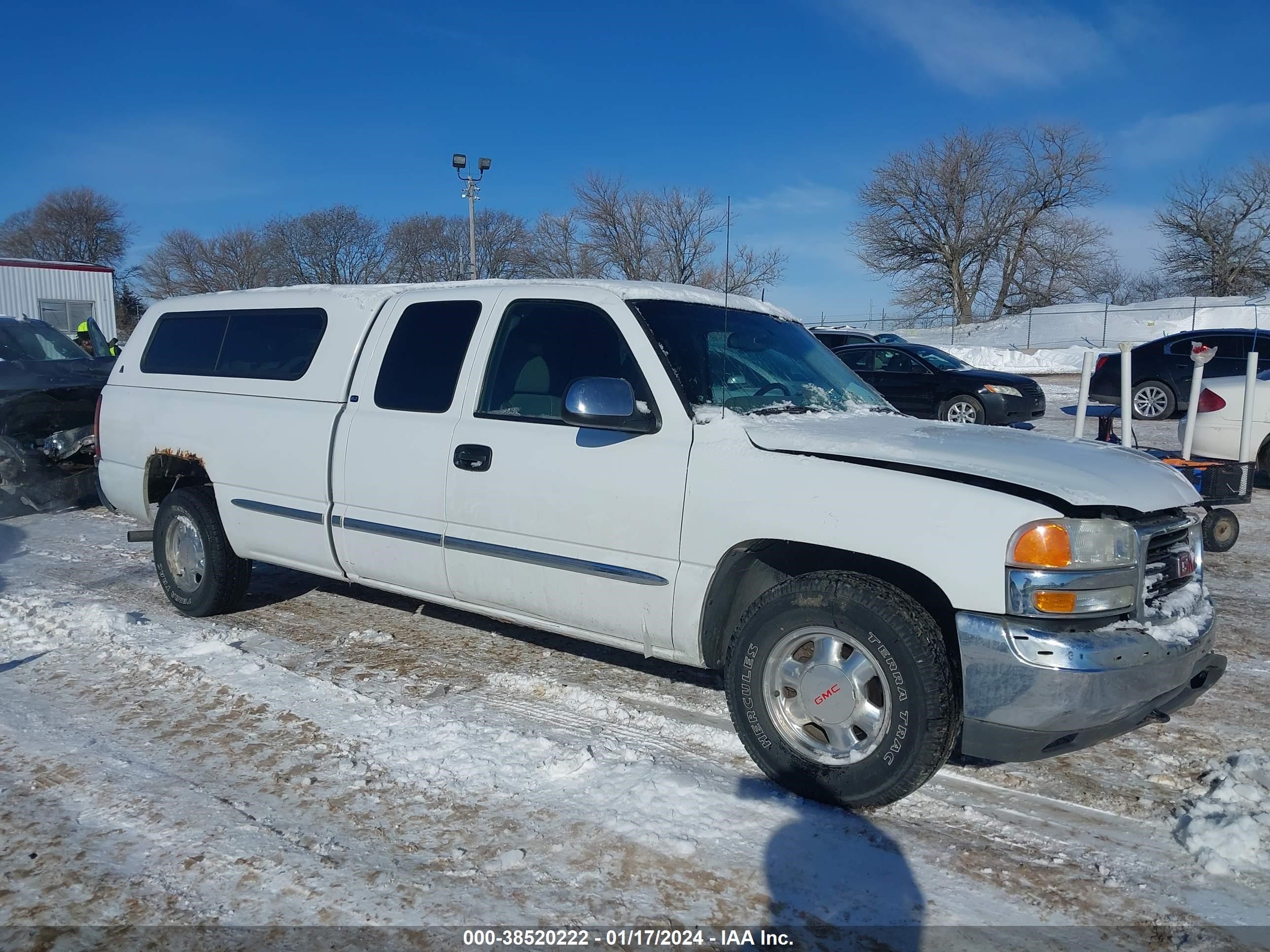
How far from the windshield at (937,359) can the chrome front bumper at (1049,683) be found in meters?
13.6

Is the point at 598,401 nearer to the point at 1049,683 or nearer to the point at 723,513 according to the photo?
the point at 723,513

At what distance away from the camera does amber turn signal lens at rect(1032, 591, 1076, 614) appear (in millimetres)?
2922

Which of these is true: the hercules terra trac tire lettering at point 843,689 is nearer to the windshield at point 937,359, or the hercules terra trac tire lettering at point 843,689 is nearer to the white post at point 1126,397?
the white post at point 1126,397

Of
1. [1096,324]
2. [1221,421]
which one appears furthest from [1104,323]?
[1221,421]

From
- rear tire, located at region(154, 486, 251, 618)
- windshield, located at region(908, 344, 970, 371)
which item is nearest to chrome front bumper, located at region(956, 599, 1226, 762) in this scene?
rear tire, located at region(154, 486, 251, 618)

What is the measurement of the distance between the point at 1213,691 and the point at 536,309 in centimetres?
372

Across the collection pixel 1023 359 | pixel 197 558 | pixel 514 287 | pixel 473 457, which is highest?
pixel 1023 359

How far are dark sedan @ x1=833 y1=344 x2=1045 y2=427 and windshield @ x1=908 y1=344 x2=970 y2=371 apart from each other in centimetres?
3

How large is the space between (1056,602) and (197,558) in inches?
190

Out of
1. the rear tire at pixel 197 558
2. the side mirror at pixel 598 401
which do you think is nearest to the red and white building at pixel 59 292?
the rear tire at pixel 197 558

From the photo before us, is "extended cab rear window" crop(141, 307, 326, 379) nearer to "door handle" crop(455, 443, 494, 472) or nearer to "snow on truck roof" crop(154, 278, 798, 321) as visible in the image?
"snow on truck roof" crop(154, 278, 798, 321)

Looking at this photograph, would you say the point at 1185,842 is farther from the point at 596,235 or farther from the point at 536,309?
the point at 596,235

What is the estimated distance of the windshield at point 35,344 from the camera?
1001 cm

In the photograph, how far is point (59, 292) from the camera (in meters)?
26.9
